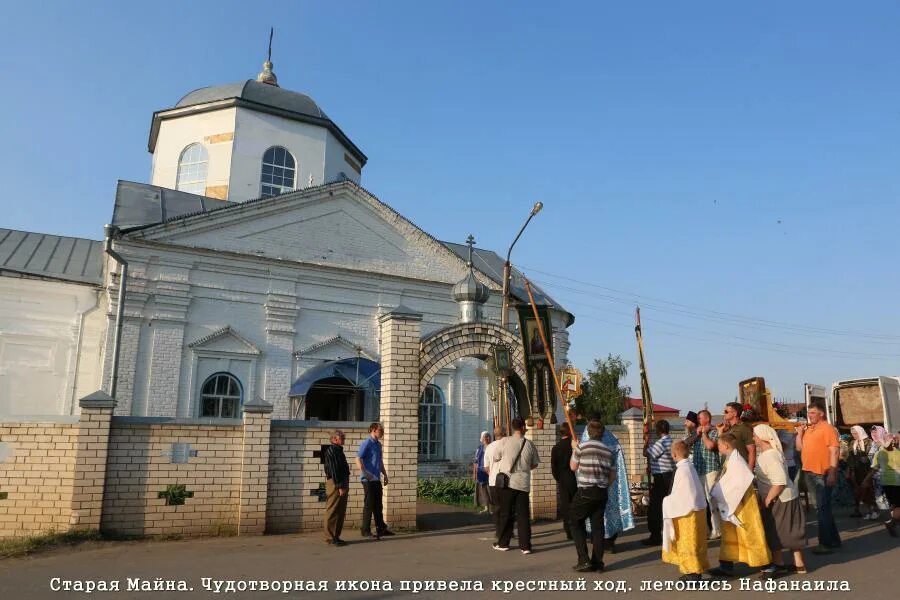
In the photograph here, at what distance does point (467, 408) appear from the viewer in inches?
784

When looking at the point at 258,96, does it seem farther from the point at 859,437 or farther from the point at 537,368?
the point at 859,437

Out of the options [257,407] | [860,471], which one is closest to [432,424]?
[257,407]

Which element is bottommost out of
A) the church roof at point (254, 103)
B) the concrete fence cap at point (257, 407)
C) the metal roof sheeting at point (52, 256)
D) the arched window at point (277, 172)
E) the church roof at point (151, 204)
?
the concrete fence cap at point (257, 407)

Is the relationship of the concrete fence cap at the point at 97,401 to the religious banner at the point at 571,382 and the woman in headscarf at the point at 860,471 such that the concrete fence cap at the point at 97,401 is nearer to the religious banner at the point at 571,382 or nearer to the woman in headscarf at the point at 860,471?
the religious banner at the point at 571,382

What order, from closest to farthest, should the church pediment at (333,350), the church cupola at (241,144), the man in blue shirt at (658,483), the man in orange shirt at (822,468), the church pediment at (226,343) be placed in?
the man in orange shirt at (822,468) < the man in blue shirt at (658,483) < the church pediment at (226,343) < the church pediment at (333,350) < the church cupola at (241,144)

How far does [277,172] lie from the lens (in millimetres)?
21750

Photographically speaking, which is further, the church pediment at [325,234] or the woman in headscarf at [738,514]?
the church pediment at [325,234]

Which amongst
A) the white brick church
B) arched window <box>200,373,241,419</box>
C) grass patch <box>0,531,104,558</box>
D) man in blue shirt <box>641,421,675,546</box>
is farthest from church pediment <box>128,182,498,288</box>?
man in blue shirt <box>641,421,675,546</box>

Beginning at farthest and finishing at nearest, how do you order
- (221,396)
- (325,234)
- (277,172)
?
(277,172)
(325,234)
(221,396)

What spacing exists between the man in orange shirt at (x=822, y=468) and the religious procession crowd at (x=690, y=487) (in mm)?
12

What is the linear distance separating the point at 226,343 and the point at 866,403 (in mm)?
16934

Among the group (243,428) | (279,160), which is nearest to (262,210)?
(279,160)

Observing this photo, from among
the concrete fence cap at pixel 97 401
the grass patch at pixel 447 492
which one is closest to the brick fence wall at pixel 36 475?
the concrete fence cap at pixel 97 401

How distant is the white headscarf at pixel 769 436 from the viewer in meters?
6.81
